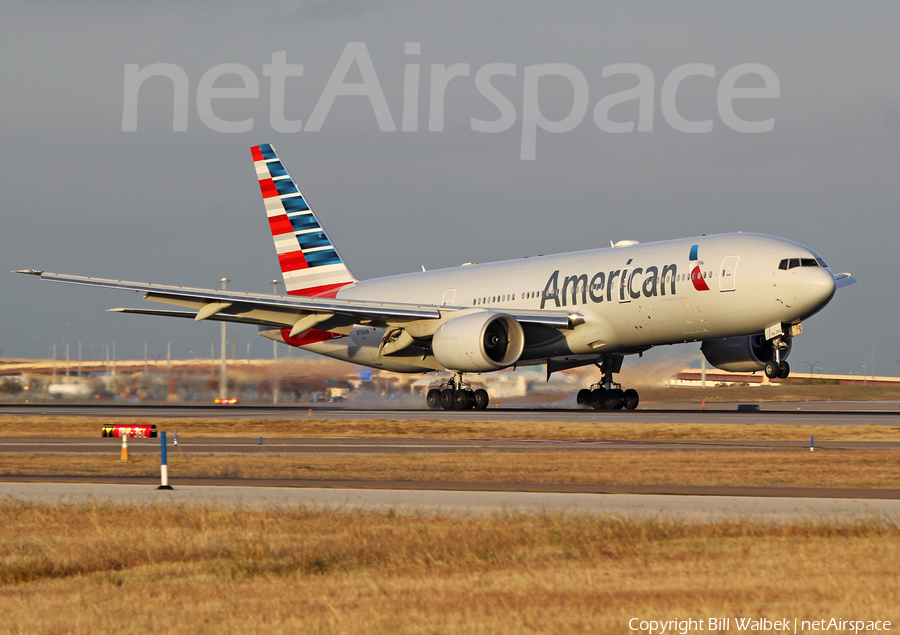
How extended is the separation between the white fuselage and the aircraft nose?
0.03 m

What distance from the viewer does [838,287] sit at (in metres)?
42.6

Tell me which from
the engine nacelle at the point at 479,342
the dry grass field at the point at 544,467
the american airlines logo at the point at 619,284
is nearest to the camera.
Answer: the dry grass field at the point at 544,467

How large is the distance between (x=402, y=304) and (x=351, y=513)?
31.6 metres

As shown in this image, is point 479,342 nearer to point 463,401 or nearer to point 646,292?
point 463,401

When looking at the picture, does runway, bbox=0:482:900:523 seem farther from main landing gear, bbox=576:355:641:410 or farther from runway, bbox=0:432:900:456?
main landing gear, bbox=576:355:641:410

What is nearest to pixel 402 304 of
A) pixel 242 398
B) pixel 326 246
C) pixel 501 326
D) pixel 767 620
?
pixel 501 326

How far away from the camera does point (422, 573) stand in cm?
1120

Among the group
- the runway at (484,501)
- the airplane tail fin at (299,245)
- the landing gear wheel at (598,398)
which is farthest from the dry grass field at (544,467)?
the airplane tail fin at (299,245)

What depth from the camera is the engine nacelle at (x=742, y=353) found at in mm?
44938

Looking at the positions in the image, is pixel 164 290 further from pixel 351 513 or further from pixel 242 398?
pixel 351 513

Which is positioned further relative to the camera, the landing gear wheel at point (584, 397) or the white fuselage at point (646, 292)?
the landing gear wheel at point (584, 397)

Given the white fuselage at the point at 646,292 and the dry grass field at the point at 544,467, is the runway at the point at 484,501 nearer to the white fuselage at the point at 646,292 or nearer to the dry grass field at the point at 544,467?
the dry grass field at the point at 544,467

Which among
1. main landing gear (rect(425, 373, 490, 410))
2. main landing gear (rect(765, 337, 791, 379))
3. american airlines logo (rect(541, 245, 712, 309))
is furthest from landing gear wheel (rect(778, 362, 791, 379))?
main landing gear (rect(425, 373, 490, 410))

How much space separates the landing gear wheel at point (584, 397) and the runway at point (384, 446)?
48.2 ft
